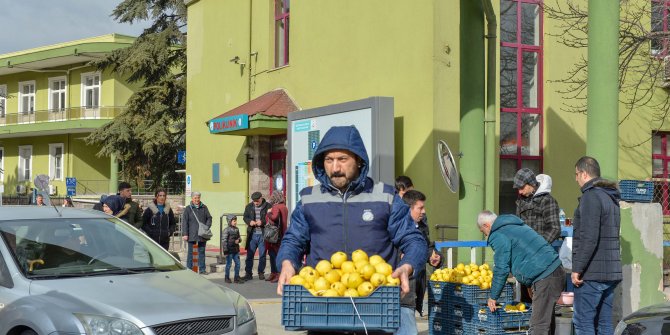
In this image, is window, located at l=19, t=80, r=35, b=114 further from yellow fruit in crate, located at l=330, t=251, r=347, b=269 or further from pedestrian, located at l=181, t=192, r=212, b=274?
yellow fruit in crate, located at l=330, t=251, r=347, b=269

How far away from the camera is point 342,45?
16.2 metres

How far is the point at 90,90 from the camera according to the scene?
43500mm

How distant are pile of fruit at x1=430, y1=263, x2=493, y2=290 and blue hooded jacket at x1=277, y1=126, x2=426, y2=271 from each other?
3.39 meters

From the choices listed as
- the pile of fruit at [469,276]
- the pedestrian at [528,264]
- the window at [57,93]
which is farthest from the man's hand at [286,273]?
the window at [57,93]

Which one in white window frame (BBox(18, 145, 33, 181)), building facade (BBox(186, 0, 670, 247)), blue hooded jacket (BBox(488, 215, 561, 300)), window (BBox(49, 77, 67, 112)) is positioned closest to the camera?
blue hooded jacket (BBox(488, 215, 561, 300))

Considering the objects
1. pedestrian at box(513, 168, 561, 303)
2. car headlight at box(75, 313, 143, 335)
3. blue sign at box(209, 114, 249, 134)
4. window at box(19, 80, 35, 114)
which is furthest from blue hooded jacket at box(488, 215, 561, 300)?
window at box(19, 80, 35, 114)

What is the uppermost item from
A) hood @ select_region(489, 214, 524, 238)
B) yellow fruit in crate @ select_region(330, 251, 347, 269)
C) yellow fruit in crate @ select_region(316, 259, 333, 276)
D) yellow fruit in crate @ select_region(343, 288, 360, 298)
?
hood @ select_region(489, 214, 524, 238)

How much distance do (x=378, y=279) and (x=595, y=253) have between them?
10.6 ft

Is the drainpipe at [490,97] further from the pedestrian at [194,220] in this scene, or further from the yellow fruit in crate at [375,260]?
the yellow fruit in crate at [375,260]

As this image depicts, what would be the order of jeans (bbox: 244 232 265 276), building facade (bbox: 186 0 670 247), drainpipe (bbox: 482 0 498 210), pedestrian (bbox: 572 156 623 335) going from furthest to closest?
jeans (bbox: 244 232 265 276) → building facade (bbox: 186 0 670 247) → drainpipe (bbox: 482 0 498 210) → pedestrian (bbox: 572 156 623 335)

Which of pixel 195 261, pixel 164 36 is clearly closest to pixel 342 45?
pixel 195 261

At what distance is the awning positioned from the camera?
17266 millimetres

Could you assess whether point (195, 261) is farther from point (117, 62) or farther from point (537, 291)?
point (117, 62)

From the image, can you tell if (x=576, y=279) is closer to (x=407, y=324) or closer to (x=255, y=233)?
(x=407, y=324)
